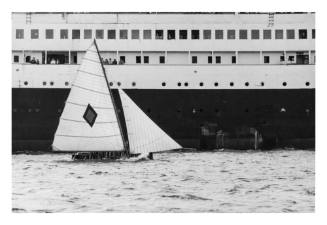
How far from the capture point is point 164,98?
944 inches

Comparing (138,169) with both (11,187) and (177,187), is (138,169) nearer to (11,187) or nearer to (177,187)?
(177,187)

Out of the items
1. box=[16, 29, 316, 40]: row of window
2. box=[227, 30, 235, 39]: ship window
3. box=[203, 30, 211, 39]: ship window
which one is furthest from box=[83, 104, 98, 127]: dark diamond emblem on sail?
box=[227, 30, 235, 39]: ship window

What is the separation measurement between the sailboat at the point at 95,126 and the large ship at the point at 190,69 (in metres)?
1.91

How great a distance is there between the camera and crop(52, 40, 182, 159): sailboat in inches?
800

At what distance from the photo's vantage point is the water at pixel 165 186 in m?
15.1

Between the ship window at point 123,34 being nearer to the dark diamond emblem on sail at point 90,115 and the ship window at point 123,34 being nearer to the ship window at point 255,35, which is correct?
the dark diamond emblem on sail at point 90,115

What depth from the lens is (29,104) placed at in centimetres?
2209

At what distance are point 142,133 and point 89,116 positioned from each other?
1.85 metres

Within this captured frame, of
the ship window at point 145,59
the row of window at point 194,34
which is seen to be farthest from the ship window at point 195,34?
the ship window at point 145,59

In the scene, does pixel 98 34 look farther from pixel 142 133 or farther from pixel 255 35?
pixel 255 35

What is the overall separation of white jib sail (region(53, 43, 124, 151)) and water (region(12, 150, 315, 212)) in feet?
3.21

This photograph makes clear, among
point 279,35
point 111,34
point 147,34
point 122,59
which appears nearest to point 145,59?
point 122,59

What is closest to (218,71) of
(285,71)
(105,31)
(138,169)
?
(285,71)

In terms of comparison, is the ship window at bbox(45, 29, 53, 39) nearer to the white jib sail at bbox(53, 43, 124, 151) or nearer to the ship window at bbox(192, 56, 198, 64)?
the white jib sail at bbox(53, 43, 124, 151)
